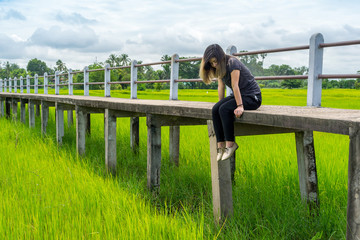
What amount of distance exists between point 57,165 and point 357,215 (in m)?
5.09

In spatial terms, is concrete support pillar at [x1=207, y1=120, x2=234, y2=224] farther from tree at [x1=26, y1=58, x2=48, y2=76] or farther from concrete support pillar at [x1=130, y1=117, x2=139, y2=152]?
tree at [x1=26, y1=58, x2=48, y2=76]

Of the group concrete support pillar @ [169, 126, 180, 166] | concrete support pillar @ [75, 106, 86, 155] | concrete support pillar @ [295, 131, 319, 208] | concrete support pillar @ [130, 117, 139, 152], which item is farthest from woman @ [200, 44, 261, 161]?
concrete support pillar @ [130, 117, 139, 152]

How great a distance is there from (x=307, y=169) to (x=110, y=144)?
3.54 metres

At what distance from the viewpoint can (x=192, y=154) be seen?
816 cm

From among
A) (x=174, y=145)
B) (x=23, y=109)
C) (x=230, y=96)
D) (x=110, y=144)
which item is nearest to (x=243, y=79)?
(x=230, y=96)

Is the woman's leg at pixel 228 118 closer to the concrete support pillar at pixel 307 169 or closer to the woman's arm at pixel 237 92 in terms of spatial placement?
the woman's arm at pixel 237 92

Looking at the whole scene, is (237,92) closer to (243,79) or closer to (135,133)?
(243,79)

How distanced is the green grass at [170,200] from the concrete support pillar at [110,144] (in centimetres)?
48

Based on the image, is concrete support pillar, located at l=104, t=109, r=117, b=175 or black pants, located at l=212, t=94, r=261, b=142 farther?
concrete support pillar, located at l=104, t=109, r=117, b=175

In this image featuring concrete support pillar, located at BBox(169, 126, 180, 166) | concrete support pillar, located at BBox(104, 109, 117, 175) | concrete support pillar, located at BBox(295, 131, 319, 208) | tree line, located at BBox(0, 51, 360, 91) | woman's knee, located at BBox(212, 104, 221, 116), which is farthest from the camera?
tree line, located at BBox(0, 51, 360, 91)

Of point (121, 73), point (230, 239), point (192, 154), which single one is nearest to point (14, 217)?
point (230, 239)

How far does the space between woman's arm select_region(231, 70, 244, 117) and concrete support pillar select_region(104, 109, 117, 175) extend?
3627mm

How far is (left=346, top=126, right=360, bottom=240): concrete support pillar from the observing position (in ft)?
8.96

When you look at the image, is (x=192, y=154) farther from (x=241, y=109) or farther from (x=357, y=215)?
(x=357, y=215)
